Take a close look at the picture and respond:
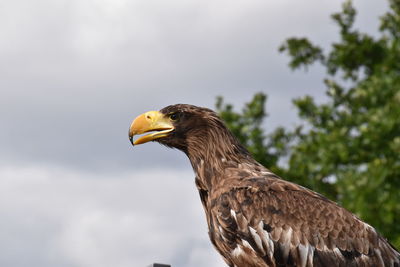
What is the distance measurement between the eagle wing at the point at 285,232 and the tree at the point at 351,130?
8.18 m

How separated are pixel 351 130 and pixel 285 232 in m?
11.7

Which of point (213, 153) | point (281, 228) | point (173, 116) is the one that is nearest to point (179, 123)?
point (173, 116)

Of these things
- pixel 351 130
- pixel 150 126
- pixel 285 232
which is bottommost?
pixel 285 232

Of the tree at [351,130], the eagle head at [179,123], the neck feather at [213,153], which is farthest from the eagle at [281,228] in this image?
the tree at [351,130]

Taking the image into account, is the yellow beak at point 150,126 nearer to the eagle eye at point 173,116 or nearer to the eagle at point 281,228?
the eagle eye at point 173,116

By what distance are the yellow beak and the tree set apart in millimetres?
8463

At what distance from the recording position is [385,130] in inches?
653

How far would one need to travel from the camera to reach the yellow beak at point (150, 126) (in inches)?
296

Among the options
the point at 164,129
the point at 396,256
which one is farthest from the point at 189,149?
the point at 396,256

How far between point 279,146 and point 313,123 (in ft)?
3.83

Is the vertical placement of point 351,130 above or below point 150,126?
above

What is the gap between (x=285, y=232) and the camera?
22.4ft

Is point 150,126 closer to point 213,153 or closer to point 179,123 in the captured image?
point 179,123

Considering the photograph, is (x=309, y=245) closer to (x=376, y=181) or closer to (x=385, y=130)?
(x=376, y=181)
